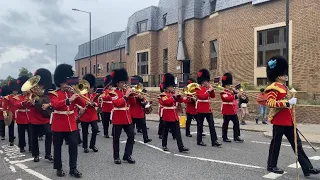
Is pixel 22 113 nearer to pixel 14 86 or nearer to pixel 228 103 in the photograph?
pixel 14 86

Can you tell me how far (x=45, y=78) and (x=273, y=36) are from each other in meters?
Answer: 16.8

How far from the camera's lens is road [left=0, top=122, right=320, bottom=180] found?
21.3 feet

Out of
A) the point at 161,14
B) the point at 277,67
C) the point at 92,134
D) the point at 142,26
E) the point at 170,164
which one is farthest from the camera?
the point at 142,26

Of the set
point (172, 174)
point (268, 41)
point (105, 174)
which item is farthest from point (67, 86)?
point (268, 41)

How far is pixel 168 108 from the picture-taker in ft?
29.1

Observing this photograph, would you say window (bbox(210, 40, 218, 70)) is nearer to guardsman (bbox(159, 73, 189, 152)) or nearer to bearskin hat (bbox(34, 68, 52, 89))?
→ guardsman (bbox(159, 73, 189, 152))

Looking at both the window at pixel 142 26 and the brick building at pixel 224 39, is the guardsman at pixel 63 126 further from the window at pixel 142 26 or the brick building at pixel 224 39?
the window at pixel 142 26

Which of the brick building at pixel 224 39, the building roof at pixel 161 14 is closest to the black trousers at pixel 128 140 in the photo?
the brick building at pixel 224 39

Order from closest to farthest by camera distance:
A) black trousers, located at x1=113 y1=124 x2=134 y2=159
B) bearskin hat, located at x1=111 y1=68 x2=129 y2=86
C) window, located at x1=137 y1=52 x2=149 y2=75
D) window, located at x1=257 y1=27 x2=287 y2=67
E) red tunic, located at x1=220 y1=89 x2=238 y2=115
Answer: black trousers, located at x1=113 y1=124 x2=134 y2=159
bearskin hat, located at x1=111 y1=68 x2=129 y2=86
red tunic, located at x1=220 y1=89 x2=238 y2=115
window, located at x1=257 y1=27 x2=287 y2=67
window, located at x1=137 y1=52 x2=149 y2=75

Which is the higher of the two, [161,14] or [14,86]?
[161,14]

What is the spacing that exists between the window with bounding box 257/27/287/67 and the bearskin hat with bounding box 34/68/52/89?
16.0 m

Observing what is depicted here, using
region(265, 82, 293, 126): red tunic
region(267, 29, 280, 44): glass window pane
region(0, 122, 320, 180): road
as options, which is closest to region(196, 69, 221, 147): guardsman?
region(0, 122, 320, 180): road

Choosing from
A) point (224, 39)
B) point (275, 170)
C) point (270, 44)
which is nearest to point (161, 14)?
point (224, 39)

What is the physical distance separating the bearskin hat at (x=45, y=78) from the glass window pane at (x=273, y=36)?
16.5 metres
